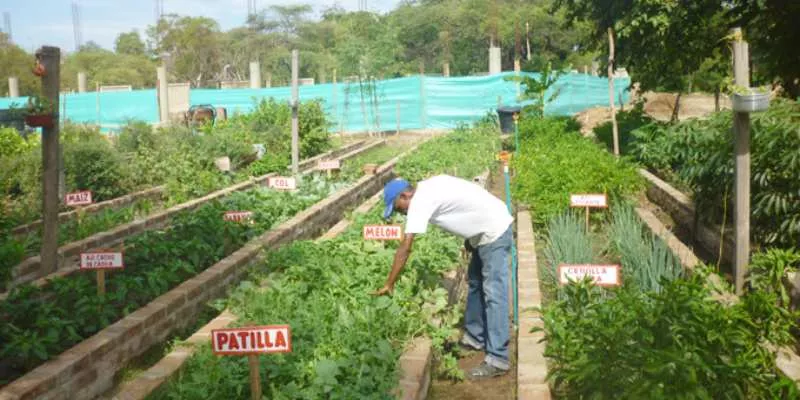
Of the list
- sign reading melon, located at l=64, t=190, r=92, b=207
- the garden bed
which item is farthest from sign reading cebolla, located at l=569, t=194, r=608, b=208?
sign reading melon, located at l=64, t=190, r=92, b=207

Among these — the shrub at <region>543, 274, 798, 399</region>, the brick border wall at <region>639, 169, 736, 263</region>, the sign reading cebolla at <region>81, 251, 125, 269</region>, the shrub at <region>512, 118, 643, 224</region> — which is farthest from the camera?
the shrub at <region>512, 118, 643, 224</region>

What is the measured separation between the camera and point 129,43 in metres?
78.4

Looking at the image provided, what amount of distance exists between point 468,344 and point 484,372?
582 mm

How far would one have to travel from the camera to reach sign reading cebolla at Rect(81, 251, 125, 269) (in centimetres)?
595

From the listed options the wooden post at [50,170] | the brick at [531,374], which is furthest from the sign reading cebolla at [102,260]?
the brick at [531,374]

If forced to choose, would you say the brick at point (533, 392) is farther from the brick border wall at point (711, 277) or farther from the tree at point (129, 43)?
the tree at point (129, 43)

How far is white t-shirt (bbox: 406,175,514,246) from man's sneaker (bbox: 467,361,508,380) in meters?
0.85

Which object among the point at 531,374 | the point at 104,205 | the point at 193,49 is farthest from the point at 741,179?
the point at 193,49

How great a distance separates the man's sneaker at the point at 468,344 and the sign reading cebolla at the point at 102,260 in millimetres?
2733

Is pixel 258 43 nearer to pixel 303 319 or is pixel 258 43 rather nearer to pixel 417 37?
pixel 417 37

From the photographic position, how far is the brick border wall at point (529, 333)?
4224mm

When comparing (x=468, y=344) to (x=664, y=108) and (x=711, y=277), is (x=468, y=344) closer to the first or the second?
(x=711, y=277)

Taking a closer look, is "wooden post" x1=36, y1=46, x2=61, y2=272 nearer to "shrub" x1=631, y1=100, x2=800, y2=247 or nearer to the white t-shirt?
the white t-shirt

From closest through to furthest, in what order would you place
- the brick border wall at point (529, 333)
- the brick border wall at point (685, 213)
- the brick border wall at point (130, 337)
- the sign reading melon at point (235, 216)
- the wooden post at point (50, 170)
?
the brick border wall at point (529, 333)
the brick border wall at point (130, 337)
the wooden post at point (50, 170)
the brick border wall at point (685, 213)
the sign reading melon at point (235, 216)
